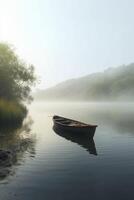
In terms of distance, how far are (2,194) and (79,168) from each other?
808 centimetres

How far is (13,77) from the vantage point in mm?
73562

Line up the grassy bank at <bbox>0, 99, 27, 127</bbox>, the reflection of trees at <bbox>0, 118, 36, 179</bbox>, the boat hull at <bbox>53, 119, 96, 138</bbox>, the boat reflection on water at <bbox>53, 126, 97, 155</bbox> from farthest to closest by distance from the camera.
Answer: the grassy bank at <bbox>0, 99, 27, 127</bbox>, the boat hull at <bbox>53, 119, 96, 138</bbox>, the boat reflection on water at <bbox>53, 126, 97, 155</bbox>, the reflection of trees at <bbox>0, 118, 36, 179</bbox>

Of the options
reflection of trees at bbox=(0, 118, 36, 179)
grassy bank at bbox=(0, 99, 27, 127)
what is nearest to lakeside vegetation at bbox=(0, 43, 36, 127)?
grassy bank at bbox=(0, 99, 27, 127)

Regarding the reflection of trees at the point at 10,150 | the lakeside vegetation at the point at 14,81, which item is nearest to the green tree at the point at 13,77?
the lakeside vegetation at the point at 14,81

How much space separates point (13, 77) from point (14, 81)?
4.07ft

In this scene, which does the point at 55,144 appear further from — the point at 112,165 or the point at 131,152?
the point at 112,165

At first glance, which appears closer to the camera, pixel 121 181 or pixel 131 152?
pixel 121 181

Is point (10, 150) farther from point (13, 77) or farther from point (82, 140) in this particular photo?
point (13, 77)

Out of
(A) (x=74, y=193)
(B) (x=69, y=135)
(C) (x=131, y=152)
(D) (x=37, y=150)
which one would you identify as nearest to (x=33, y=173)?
(A) (x=74, y=193)

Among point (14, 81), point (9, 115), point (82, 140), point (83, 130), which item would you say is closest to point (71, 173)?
point (82, 140)

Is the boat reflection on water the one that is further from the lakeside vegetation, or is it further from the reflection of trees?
the lakeside vegetation

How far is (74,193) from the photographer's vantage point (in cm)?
1836

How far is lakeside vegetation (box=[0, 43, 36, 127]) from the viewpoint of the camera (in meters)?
63.2

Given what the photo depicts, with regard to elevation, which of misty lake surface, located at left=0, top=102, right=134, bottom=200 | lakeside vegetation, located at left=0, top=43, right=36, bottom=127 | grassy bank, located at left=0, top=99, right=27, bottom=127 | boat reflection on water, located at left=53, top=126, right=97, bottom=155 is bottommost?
misty lake surface, located at left=0, top=102, right=134, bottom=200
